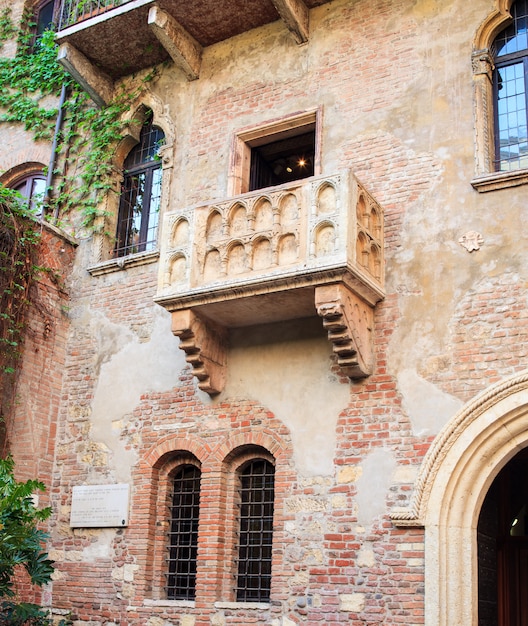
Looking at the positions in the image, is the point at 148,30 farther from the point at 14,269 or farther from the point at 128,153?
the point at 14,269

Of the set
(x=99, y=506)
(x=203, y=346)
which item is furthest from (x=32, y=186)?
(x=99, y=506)

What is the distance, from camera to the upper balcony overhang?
11406 millimetres

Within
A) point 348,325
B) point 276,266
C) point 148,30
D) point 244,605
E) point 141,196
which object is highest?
point 148,30

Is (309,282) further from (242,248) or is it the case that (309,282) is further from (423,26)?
(423,26)

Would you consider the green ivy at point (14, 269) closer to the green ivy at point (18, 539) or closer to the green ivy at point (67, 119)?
the green ivy at point (67, 119)

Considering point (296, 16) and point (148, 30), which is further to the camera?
point (148, 30)

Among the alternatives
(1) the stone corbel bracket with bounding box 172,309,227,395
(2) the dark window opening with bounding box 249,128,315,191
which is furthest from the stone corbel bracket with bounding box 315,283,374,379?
(2) the dark window opening with bounding box 249,128,315,191

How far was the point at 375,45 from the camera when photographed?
10562 mm


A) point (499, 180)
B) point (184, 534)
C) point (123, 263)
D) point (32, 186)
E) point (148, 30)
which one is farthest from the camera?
point (32, 186)

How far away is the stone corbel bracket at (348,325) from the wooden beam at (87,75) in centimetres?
548

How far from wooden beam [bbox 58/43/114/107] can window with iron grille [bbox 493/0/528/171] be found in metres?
5.55

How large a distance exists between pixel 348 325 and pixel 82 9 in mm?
6613

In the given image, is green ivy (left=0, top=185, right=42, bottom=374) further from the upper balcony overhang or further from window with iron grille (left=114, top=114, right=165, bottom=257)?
the upper balcony overhang

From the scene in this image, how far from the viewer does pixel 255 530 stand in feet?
32.0
